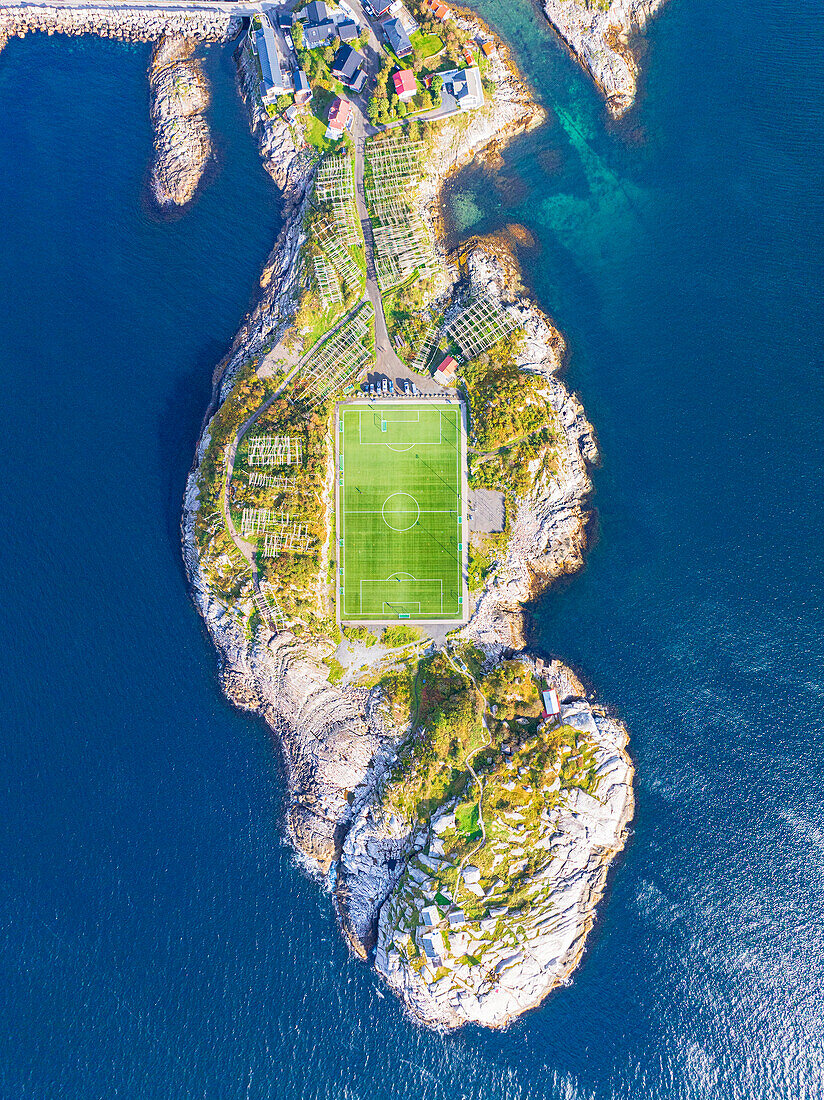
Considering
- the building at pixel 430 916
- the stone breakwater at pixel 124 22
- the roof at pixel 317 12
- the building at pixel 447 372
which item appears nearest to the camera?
the building at pixel 430 916

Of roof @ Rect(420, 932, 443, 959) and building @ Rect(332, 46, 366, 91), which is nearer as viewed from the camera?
roof @ Rect(420, 932, 443, 959)

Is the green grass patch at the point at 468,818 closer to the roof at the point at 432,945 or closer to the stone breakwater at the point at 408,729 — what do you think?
the stone breakwater at the point at 408,729

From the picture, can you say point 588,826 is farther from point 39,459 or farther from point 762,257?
point 39,459

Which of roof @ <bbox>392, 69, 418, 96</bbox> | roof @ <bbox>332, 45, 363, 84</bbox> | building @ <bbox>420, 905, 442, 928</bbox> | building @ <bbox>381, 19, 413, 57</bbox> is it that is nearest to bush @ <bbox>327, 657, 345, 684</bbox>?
building @ <bbox>420, 905, 442, 928</bbox>

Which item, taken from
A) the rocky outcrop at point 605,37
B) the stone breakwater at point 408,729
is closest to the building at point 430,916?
the stone breakwater at point 408,729

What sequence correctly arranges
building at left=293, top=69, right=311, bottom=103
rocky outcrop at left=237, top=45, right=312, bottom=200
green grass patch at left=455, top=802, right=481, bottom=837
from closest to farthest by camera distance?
green grass patch at left=455, top=802, right=481, bottom=837, building at left=293, top=69, right=311, bottom=103, rocky outcrop at left=237, top=45, right=312, bottom=200

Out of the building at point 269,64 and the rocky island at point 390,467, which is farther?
the building at point 269,64

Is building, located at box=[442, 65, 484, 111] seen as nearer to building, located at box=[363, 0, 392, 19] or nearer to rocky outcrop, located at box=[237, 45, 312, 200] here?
building, located at box=[363, 0, 392, 19]
